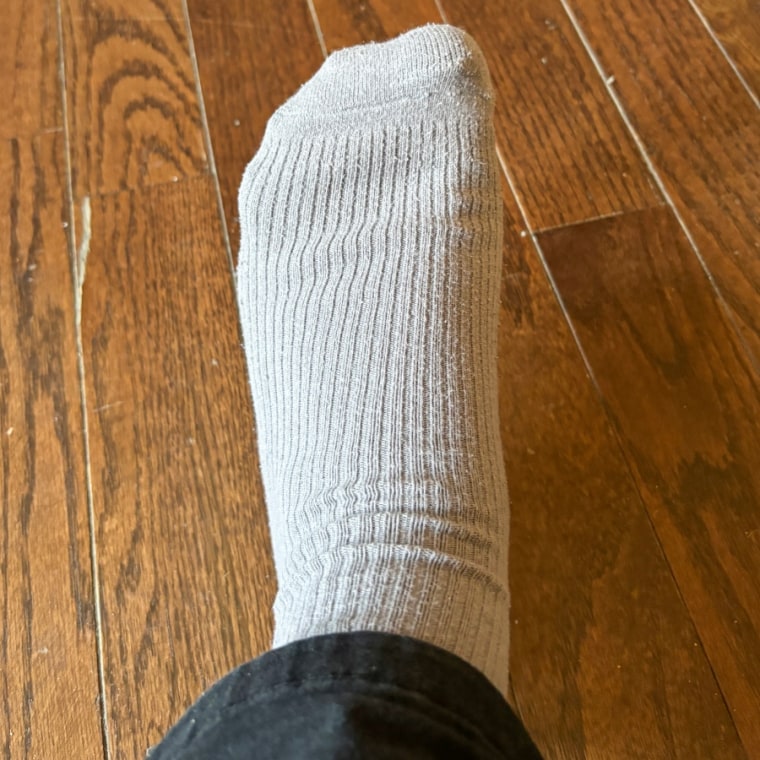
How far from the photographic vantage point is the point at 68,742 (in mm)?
606

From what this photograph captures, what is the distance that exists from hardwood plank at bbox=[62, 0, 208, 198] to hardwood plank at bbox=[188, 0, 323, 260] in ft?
0.07

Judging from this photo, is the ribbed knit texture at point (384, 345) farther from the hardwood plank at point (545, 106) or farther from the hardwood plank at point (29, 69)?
the hardwood plank at point (29, 69)

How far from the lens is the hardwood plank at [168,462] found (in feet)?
2.06

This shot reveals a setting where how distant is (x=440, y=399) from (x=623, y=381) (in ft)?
0.88

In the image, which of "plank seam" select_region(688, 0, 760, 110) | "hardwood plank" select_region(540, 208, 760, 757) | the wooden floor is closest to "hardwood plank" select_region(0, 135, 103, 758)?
the wooden floor

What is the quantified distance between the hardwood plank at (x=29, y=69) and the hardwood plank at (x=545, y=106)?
0.31 meters

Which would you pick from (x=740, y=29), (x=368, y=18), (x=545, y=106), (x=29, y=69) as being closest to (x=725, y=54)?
(x=740, y=29)

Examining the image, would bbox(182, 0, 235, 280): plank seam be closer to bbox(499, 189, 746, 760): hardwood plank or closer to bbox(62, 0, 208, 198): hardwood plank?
bbox(62, 0, 208, 198): hardwood plank

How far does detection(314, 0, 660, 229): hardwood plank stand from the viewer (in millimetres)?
795

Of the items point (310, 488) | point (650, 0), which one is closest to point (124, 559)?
point (310, 488)

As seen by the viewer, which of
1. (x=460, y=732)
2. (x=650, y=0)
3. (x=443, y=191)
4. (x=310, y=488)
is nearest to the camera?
(x=460, y=732)

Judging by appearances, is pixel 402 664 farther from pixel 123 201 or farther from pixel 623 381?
pixel 123 201

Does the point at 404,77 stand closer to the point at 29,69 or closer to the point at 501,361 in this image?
the point at 501,361

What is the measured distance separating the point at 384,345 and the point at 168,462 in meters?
0.26
